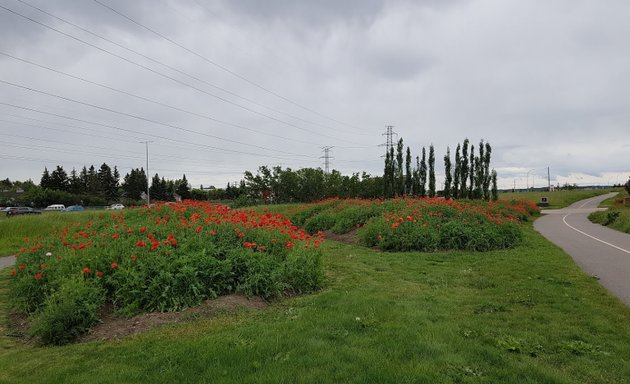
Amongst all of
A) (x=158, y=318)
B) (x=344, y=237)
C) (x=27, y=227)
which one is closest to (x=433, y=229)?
(x=344, y=237)

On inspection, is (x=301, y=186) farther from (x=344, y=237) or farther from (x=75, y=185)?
(x=75, y=185)

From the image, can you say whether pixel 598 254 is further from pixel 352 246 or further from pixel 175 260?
pixel 175 260

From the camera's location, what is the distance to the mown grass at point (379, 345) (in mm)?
3521

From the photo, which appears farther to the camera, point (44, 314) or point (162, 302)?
point (162, 302)

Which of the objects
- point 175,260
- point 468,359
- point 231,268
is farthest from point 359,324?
point 175,260

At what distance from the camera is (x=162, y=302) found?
5.44 meters

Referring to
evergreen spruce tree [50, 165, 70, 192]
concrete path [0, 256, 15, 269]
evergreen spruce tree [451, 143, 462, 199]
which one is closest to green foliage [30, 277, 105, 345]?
concrete path [0, 256, 15, 269]

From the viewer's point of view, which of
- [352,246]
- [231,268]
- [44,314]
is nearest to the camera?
[44,314]

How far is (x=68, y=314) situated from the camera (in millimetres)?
4785

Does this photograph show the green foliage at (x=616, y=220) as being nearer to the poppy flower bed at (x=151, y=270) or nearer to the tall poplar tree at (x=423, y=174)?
the tall poplar tree at (x=423, y=174)

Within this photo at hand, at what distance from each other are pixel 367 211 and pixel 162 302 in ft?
41.8

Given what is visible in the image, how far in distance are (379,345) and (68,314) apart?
375 centimetres

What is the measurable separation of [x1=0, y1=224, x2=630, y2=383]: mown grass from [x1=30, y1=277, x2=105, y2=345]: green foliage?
23 cm

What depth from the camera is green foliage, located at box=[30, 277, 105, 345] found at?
471 cm
